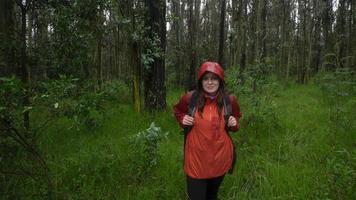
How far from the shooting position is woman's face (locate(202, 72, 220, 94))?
3346 millimetres

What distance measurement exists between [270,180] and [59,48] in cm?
434

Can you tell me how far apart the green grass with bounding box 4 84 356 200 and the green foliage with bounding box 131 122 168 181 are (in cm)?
7

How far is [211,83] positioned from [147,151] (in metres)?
1.89

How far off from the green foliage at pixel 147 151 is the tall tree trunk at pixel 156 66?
9.86ft

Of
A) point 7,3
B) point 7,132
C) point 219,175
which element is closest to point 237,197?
point 219,175

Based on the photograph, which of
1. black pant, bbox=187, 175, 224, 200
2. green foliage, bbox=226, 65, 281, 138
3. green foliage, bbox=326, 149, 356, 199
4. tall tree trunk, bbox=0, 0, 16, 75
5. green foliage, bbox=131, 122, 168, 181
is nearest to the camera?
black pant, bbox=187, 175, 224, 200

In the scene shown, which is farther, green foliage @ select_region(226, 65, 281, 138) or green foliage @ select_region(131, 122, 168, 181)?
green foliage @ select_region(226, 65, 281, 138)

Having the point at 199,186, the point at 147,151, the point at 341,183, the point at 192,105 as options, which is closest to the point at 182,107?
the point at 192,105

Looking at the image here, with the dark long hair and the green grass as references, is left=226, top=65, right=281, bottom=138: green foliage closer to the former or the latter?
the green grass

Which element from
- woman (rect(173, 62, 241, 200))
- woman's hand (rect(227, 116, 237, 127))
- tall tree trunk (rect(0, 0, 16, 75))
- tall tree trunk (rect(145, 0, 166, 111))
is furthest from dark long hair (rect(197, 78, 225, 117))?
tall tree trunk (rect(145, 0, 166, 111))

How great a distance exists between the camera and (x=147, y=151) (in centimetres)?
486

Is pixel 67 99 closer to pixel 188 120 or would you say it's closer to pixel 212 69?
pixel 188 120

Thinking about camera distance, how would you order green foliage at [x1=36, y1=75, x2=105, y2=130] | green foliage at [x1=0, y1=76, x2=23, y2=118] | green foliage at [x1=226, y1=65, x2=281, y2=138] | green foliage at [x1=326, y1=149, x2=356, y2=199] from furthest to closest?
green foliage at [x1=226, y1=65, x2=281, y2=138]
green foliage at [x1=326, y1=149, x2=356, y2=199]
green foliage at [x1=36, y1=75, x2=105, y2=130]
green foliage at [x1=0, y1=76, x2=23, y2=118]

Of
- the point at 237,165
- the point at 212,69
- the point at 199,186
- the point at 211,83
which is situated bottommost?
the point at 237,165
